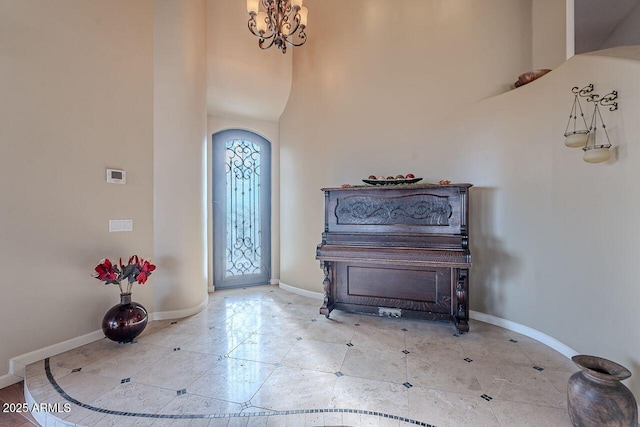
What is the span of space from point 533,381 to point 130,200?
4057 mm

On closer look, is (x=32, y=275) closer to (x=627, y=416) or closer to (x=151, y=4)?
(x=151, y=4)

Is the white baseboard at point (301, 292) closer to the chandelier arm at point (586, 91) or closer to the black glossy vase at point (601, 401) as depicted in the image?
the black glossy vase at point (601, 401)

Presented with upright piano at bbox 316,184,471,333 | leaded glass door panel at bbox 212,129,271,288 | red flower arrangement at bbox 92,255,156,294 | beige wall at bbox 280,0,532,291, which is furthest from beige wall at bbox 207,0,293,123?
red flower arrangement at bbox 92,255,156,294

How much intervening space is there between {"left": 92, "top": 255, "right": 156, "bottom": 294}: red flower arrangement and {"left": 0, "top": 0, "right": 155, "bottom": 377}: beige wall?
0.27 m

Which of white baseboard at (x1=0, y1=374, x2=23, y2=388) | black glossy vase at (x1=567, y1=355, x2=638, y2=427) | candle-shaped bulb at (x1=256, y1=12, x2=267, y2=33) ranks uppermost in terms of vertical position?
candle-shaped bulb at (x1=256, y1=12, x2=267, y2=33)

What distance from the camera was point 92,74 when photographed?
275 cm

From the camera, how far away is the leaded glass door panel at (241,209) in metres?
4.56

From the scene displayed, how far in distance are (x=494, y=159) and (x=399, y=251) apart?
152cm

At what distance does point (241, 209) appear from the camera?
469 centimetres

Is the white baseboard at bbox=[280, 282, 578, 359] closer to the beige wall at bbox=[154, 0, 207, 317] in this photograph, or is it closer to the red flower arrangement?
the beige wall at bbox=[154, 0, 207, 317]

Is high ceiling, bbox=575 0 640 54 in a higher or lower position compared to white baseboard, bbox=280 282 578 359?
higher

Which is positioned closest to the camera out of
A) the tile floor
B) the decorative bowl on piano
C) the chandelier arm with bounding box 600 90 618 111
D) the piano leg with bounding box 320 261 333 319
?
the tile floor

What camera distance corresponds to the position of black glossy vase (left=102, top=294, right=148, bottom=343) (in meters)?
2.60

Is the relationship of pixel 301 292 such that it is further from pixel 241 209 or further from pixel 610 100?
pixel 610 100
